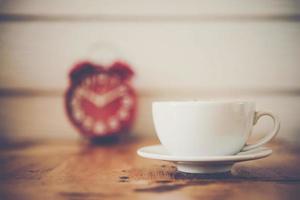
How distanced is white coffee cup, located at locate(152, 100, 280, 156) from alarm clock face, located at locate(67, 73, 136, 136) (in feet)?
1.79

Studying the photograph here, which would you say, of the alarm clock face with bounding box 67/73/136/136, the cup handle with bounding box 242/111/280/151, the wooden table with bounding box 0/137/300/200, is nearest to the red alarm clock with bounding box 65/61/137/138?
the alarm clock face with bounding box 67/73/136/136

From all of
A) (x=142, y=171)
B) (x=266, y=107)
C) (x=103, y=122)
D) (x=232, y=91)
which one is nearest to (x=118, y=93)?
(x=103, y=122)

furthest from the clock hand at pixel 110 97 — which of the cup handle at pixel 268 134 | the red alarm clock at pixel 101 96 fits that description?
the cup handle at pixel 268 134

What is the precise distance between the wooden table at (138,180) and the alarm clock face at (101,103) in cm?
37

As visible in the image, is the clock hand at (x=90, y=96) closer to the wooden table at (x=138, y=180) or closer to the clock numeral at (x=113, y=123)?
the clock numeral at (x=113, y=123)

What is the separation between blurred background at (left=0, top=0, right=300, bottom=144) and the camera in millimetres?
1105

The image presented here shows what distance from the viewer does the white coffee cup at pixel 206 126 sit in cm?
45

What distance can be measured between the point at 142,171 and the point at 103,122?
0.53 m

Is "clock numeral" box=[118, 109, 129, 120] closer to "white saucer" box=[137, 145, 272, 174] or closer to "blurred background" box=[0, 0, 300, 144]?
"blurred background" box=[0, 0, 300, 144]

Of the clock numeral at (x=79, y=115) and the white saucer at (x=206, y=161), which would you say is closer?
the white saucer at (x=206, y=161)

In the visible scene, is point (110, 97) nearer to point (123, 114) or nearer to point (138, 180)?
point (123, 114)

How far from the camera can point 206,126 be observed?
1.48 ft

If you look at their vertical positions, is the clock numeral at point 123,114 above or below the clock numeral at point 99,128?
above

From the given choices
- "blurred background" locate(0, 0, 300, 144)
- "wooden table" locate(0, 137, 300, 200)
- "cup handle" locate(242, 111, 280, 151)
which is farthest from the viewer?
"blurred background" locate(0, 0, 300, 144)
